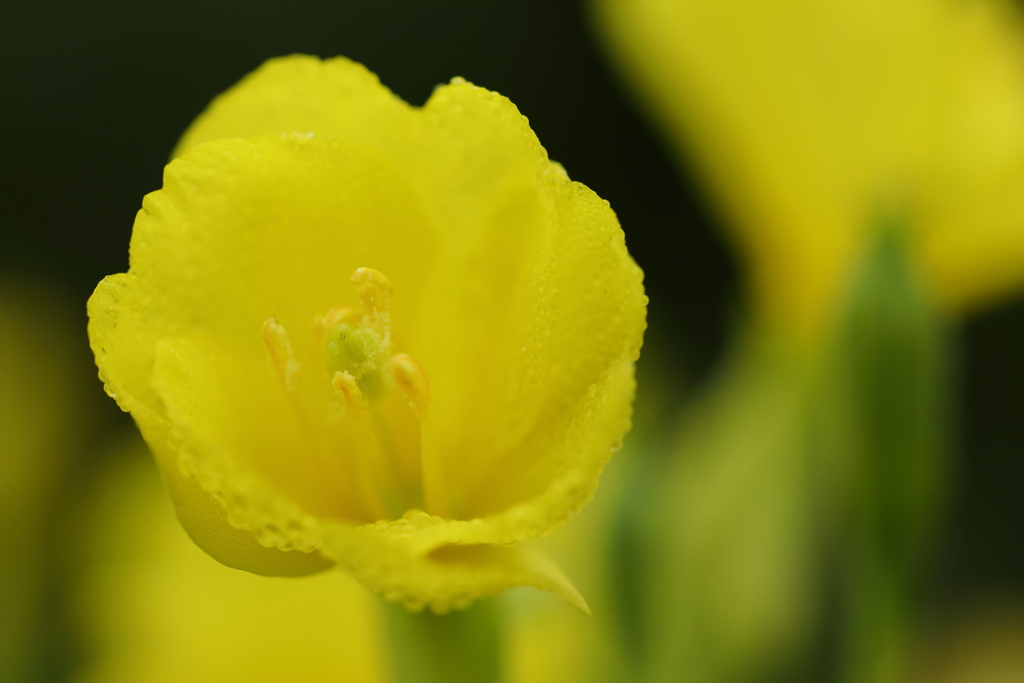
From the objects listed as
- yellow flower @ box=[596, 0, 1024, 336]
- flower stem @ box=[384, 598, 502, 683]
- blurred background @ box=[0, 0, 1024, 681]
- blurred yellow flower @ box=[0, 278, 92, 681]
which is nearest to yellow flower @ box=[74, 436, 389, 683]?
blurred yellow flower @ box=[0, 278, 92, 681]

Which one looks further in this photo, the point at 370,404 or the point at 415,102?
the point at 415,102

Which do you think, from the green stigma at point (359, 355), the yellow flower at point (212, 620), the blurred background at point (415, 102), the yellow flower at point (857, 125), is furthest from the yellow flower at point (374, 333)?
the blurred background at point (415, 102)

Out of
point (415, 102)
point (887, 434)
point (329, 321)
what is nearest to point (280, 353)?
point (329, 321)

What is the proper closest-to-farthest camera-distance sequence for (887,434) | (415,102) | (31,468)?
(887,434), (31,468), (415,102)

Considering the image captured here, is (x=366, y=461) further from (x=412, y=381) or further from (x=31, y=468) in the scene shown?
(x=31, y=468)

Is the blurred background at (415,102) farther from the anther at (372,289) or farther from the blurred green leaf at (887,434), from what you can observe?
the anther at (372,289)

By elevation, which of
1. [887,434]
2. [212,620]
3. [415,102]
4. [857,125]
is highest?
[415,102]

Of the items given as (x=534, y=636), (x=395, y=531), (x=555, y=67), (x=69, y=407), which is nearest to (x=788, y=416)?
(x=534, y=636)
